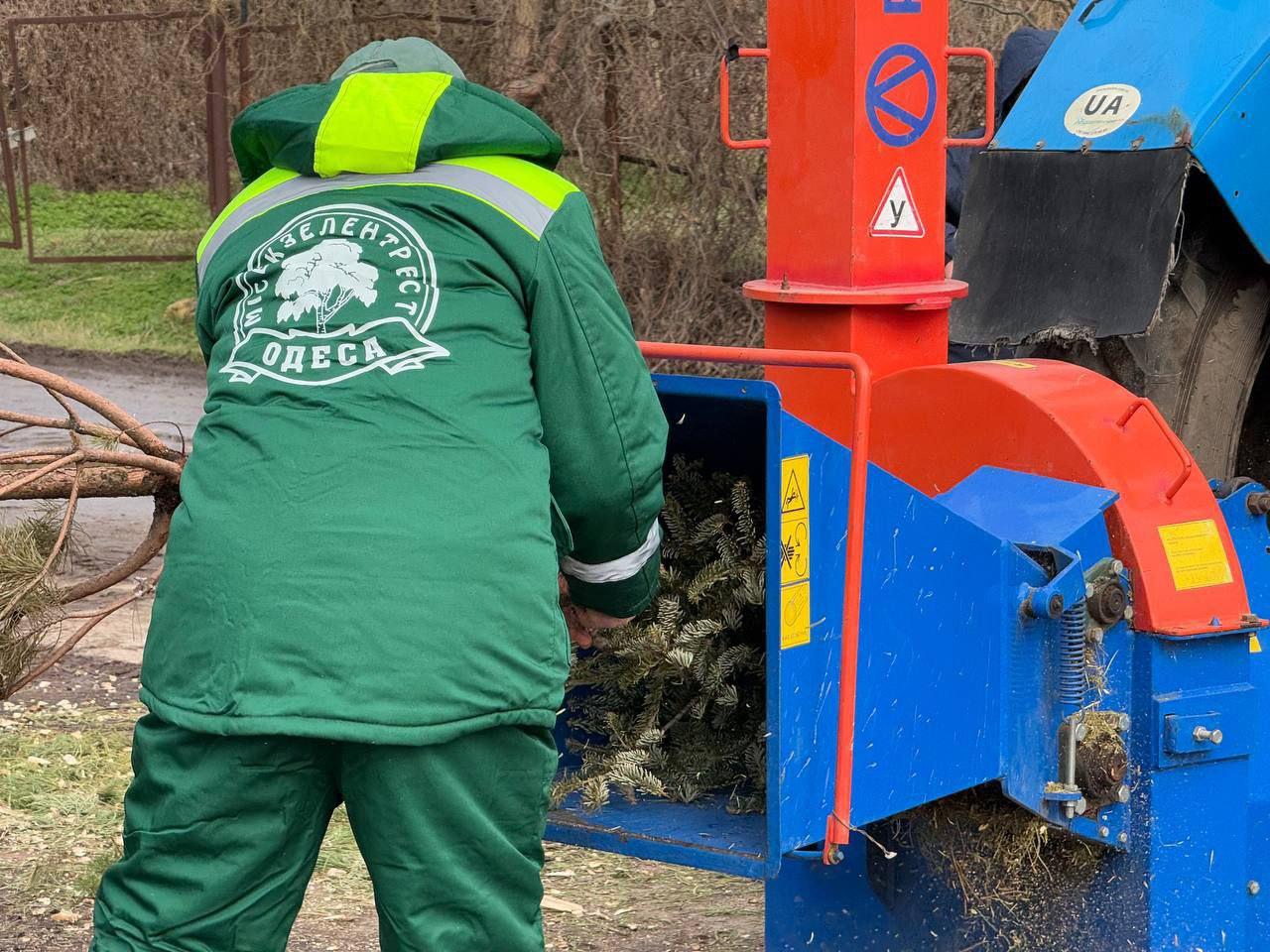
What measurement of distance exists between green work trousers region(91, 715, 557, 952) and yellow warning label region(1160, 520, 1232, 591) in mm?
1118

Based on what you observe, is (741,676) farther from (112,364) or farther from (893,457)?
(112,364)

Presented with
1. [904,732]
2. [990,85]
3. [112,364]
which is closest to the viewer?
[904,732]

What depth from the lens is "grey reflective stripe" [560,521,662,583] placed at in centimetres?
234

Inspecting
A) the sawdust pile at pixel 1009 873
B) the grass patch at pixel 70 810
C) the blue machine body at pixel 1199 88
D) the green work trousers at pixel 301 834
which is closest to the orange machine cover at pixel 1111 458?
the sawdust pile at pixel 1009 873

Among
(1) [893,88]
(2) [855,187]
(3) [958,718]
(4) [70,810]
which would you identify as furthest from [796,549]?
(4) [70,810]

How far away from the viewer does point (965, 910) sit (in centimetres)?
278

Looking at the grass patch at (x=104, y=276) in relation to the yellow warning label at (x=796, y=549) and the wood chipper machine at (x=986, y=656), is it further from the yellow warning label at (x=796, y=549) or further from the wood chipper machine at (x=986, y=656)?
the yellow warning label at (x=796, y=549)

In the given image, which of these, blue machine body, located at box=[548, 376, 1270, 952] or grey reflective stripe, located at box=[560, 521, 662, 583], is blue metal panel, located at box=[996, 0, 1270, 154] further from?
grey reflective stripe, located at box=[560, 521, 662, 583]

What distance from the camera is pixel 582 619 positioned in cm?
248

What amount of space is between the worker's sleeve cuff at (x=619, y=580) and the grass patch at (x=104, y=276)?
8194 mm

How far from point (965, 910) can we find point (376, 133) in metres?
1.50

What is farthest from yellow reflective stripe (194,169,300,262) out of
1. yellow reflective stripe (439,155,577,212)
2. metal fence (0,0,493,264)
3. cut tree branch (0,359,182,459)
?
metal fence (0,0,493,264)

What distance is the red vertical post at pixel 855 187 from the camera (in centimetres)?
325

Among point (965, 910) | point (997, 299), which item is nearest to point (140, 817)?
point (965, 910)
